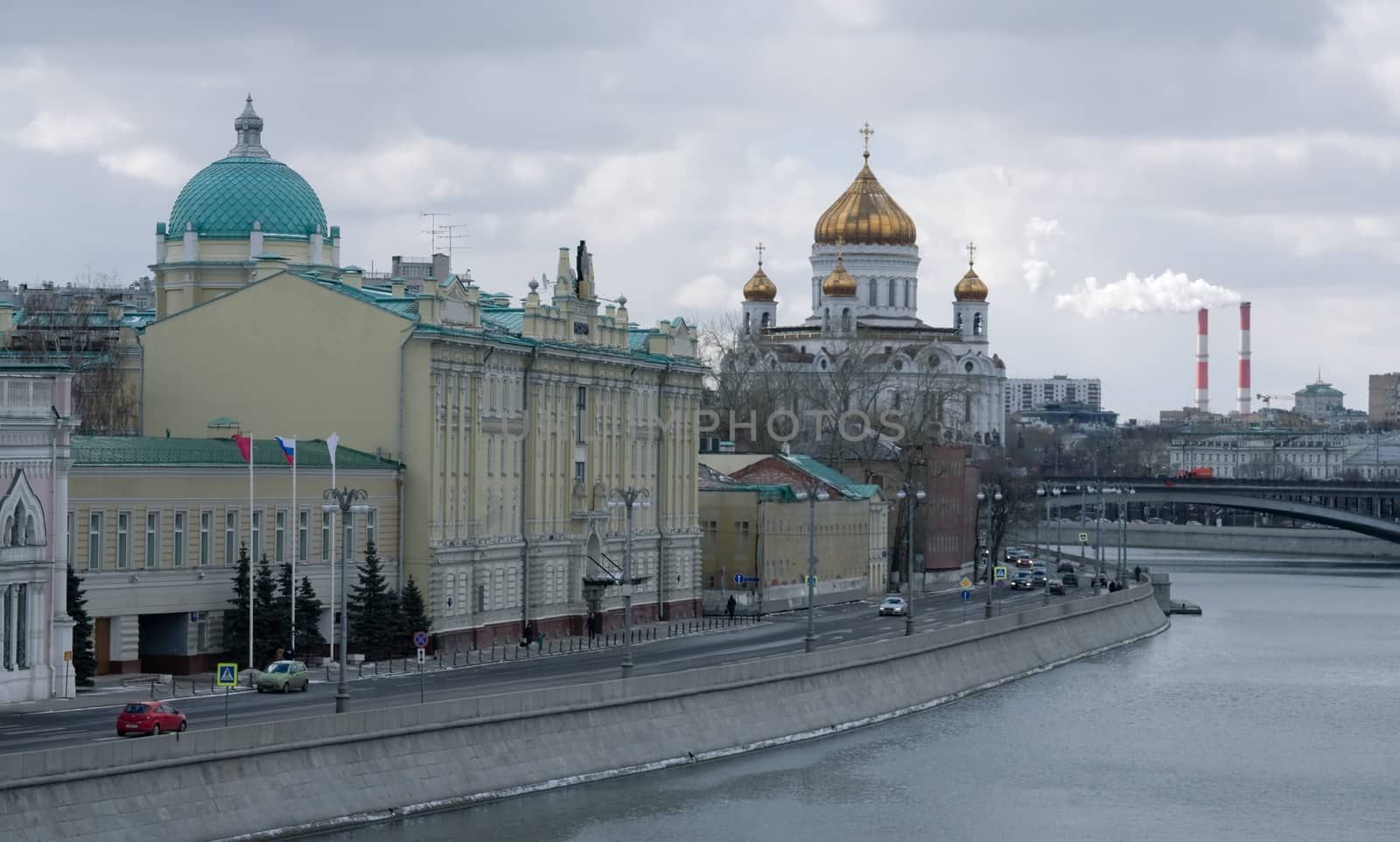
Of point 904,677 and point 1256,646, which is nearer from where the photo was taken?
point 904,677

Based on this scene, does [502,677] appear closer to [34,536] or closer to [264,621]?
[264,621]

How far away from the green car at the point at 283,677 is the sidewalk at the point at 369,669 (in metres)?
0.83

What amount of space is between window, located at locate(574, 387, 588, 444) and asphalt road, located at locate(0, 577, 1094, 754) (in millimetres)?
7063

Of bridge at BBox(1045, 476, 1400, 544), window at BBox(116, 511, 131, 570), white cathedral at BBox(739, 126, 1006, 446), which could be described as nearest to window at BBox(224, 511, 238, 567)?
window at BBox(116, 511, 131, 570)

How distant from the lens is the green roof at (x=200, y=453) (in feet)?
189

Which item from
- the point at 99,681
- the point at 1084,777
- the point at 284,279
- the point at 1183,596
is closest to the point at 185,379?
the point at 284,279

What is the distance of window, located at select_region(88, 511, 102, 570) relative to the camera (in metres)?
56.4

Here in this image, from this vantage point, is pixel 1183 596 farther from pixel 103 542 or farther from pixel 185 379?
pixel 103 542

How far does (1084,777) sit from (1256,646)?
36.6 m

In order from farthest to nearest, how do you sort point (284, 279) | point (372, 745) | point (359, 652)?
1. point (284, 279)
2. point (359, 652)
3. point (372, 745)

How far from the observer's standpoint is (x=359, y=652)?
62.6 m

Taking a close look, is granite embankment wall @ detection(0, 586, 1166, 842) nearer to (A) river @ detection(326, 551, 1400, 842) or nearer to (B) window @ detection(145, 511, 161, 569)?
(A) river @ detection(326, 551, 1400, 842)

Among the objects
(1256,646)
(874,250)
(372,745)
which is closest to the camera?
(372,745)

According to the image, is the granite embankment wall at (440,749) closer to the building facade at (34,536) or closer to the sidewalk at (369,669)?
the sidewalk at (369,669)
